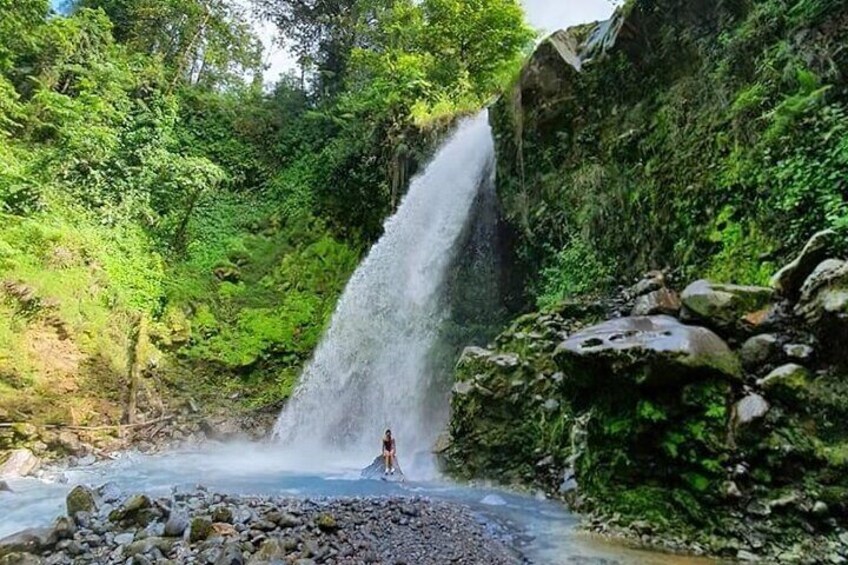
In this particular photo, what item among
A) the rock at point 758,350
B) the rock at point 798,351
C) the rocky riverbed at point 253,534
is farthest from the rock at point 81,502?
the rock at point 798,351

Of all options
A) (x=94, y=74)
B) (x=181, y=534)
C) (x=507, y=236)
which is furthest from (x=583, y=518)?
(x=94, y=74)

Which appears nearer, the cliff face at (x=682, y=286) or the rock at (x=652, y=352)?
the cliff face at (x=682, y=286)

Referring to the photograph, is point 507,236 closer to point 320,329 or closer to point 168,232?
point 320,329

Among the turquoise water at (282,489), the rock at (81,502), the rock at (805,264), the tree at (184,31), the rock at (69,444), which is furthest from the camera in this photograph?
the tree at (184,31)

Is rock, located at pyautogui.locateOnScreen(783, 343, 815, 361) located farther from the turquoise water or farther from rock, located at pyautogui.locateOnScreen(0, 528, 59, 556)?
rock, located at pyautogui.locateOnScreen(0, 528, 59, 556)

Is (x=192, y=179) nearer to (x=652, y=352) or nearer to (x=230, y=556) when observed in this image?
(x=230, y=556)

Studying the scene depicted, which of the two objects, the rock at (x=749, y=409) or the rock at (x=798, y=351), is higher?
the rock at (x=798, y=351)

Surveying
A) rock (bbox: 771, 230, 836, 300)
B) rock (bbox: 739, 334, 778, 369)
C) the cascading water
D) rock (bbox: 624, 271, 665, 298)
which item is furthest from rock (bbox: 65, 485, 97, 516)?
rock (bbox: 771, 230, 836, 300)

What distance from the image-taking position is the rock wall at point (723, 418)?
15.4 feet

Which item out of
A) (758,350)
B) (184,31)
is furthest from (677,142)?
(184,31)

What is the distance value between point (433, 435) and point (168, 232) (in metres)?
10.8

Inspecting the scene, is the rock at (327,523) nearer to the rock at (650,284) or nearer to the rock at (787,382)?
the rock at (787,382)

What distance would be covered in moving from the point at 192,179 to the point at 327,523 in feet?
46.4

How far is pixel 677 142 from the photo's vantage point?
27.7 ft
